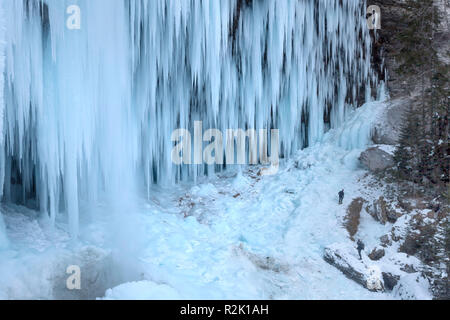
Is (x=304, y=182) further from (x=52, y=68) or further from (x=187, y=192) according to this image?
(x=52, y=68)

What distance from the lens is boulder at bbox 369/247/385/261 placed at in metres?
5.72

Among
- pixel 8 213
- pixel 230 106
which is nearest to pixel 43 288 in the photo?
pixel 8 213

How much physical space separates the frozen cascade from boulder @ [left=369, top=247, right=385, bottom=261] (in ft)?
16.9

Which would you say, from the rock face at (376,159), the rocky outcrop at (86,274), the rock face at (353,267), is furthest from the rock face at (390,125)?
the rocky outcrop at (86,274)

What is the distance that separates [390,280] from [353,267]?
0.63m

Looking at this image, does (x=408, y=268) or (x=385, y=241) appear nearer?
(x=408, y=268)

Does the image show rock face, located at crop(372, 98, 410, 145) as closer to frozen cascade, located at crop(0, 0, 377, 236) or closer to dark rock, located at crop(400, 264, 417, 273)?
frozen cascade, located at crop(0, 0, 377, 236)

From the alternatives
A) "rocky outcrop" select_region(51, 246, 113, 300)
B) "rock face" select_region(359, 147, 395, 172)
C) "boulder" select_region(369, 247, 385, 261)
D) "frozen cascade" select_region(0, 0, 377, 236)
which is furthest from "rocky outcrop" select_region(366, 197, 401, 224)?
"rocky outcrop" select_region(51, 246, 113, 300)

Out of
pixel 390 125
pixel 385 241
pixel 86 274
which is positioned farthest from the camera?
pixel 390 125

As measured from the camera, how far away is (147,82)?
22.8 ft

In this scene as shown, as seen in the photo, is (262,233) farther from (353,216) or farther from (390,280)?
(390,280)

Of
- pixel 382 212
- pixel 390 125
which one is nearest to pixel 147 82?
pixel 382 212

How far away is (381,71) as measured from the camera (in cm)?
1131

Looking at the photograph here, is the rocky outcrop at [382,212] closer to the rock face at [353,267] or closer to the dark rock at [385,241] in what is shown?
the dark rock at [385,241]
